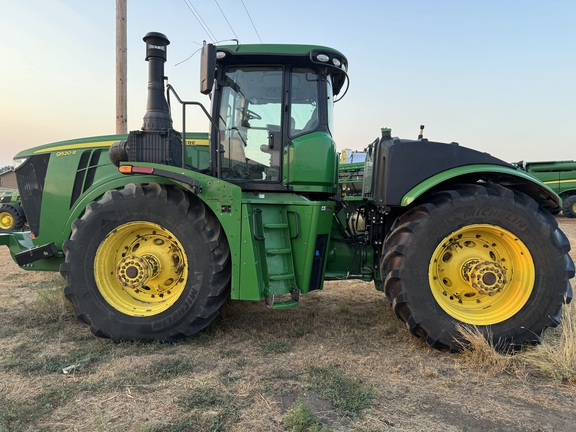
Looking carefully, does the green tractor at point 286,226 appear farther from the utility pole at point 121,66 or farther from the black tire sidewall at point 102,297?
the utility pole at point 121,66

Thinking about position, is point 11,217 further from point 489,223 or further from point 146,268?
point 489,223

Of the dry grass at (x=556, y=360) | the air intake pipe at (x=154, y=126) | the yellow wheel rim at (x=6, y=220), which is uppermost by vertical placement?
the air intake pipe at (x=154, y=126)

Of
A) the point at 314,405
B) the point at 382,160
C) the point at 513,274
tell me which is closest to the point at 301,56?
the point at 382,160

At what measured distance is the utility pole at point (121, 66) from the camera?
670 cm

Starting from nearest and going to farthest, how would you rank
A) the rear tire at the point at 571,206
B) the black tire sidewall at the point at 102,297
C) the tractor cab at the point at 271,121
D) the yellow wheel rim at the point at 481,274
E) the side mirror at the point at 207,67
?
the side mirror at the point at 207,67 → the yellow wheel rim at the point at 481,274 → the black tire sidewall at the point at 102,297 → the tractor cab at the point at 271,121 → the rear tire at the point at 571,206

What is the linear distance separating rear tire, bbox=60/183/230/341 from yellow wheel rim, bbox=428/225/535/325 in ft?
6.44

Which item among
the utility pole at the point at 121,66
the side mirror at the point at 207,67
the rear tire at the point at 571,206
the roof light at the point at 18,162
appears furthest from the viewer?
the rear tire at the point at 571,206

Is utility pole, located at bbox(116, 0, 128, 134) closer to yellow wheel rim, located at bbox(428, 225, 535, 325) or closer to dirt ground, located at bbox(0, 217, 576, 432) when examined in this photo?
dirt ground, located at bbox(0, 217, 576, 432)

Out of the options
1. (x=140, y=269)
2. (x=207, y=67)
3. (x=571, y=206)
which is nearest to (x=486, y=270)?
(x=207, y=67)

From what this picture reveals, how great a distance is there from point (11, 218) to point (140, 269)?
1110 centimetres

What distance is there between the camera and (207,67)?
10.2 feet

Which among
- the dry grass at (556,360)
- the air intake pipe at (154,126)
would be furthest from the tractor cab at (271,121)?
the dry grass at (556,360)

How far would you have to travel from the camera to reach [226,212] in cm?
339

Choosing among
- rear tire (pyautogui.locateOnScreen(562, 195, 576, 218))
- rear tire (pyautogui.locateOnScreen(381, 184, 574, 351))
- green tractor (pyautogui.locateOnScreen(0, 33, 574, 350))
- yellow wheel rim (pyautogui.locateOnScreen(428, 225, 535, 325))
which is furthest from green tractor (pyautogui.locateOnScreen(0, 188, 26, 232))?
rear tire (pyautogui.locateOnScreen(562, 195, 576, 218))
